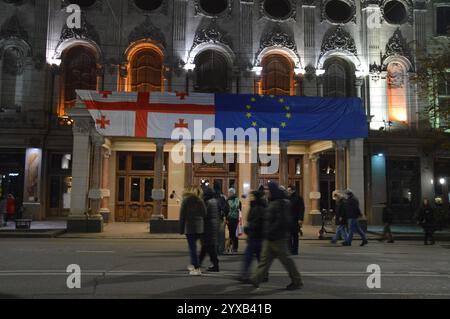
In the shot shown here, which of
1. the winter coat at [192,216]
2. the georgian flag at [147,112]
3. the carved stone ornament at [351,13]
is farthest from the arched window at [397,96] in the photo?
the winter coat at [192,216]

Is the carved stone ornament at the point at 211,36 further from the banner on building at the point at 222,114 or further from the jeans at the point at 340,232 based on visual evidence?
the jeans at the point at 340,232

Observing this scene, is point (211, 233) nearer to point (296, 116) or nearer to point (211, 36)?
point (296, 116)

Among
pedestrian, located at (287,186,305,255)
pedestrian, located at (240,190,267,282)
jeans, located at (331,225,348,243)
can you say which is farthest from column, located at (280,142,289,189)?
pedestrian, located at (240,190,267,282)

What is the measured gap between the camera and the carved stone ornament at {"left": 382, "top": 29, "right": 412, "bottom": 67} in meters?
27.7

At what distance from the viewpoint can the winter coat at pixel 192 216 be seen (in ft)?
32.2

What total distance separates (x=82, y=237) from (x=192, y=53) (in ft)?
39.7

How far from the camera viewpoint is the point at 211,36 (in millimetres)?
26625

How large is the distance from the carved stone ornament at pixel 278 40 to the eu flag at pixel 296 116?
6.25m

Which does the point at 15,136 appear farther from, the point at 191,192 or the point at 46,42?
the point at 191,192

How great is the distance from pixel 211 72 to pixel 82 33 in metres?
7.43

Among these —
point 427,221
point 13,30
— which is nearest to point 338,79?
point 427,221

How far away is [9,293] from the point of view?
25.8ft

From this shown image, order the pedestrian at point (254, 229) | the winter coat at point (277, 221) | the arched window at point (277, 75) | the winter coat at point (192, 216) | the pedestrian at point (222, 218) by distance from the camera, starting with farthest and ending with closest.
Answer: the arched window at point (277, 75)
the pedestrian at point (222, 218)
the winter coat at point (192, 216)
the pedestrian at point (254, 229)
the winter coat at point (277, 221)
